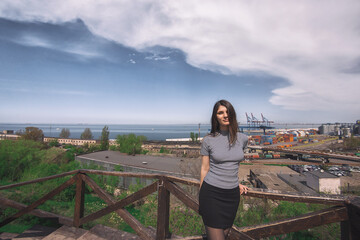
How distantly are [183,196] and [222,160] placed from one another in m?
0.67

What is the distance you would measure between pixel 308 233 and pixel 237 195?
3.66 m

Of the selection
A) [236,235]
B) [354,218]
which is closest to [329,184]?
[354,218]

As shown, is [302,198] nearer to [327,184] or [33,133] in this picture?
[327,184]

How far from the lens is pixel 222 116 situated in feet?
6.38

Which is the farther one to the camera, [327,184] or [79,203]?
[327,184]

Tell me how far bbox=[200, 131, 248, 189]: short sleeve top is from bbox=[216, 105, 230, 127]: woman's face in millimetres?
154

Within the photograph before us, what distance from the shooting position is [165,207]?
2217 mm

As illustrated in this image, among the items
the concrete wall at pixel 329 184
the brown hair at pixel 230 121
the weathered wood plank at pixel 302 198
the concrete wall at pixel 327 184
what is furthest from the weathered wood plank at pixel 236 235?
the concrete wall at pixel 329 184

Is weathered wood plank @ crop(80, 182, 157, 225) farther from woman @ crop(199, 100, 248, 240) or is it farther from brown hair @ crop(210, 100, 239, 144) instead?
brown hair @ crop(210, 100, 239, 144)

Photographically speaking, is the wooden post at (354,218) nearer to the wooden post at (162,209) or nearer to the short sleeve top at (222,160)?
the short sleeve top at (222,160)

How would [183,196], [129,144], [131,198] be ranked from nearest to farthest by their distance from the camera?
[183,196], [131,198], [129,144]

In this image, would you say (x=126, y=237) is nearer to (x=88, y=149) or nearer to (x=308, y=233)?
(x=308, y=233)

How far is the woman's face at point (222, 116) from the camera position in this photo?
1937 mm

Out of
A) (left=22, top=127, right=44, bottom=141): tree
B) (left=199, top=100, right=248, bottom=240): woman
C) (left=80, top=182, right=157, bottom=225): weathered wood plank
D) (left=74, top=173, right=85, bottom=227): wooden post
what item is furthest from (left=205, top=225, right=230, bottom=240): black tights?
(left=22, top=127, right=44, bottom=141): tree
